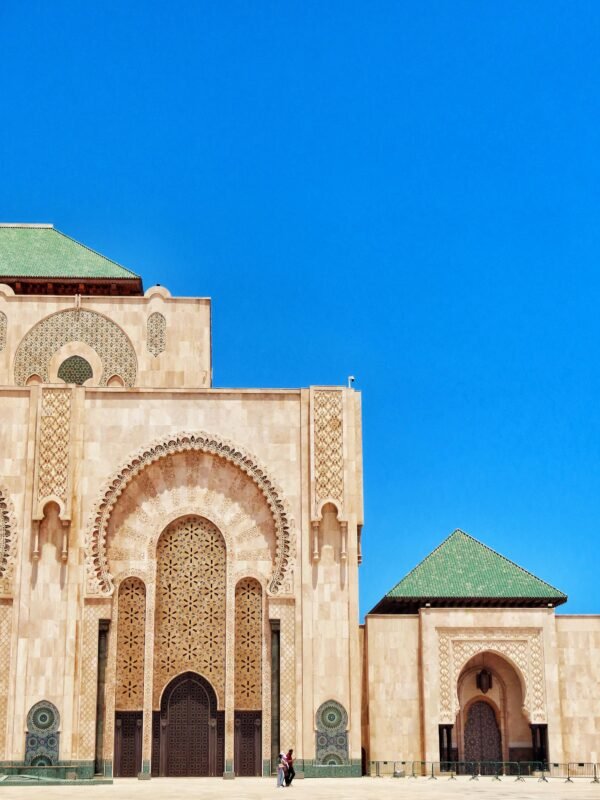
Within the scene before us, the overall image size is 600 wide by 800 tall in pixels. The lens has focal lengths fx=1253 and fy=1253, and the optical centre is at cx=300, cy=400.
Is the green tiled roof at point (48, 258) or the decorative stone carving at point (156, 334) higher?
the green tiled roof at point (48, 258)

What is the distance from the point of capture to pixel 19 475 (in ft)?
77.9

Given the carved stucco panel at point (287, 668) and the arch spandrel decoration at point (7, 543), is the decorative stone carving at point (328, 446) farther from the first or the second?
the arch spandrel decoration at point (7, 543)

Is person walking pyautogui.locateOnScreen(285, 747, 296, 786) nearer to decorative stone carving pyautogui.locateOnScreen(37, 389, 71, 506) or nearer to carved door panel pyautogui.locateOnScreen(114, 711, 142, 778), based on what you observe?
carved door panel pyautogui.locateOnScreen(114, 711, 142, 778)

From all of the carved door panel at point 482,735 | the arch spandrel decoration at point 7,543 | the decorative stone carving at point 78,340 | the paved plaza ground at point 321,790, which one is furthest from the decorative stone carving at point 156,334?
the carved door panel at point 482,735

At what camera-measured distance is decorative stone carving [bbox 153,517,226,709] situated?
76.6 ft

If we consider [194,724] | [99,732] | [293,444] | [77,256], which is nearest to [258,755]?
[194,724]

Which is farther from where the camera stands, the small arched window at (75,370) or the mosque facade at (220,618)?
the small arched window at (75,370)

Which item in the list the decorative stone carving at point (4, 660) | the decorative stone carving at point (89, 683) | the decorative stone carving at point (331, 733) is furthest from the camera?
the decorative stone carving at point (331, 733)

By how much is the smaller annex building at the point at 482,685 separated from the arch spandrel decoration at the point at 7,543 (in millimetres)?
7119

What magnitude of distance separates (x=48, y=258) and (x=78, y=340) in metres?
2.80

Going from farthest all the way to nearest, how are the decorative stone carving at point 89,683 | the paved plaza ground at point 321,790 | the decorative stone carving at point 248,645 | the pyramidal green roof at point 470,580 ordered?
the pyramidal green roof at point 470,580
the decorative stone carving at point 248,645
the decorative stone carving at point 89,683
the paved plaza ground at point 321,790

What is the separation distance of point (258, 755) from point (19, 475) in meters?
6.88

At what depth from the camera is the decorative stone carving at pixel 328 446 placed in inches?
942

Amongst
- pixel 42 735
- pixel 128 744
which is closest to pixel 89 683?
pixel 42 735
